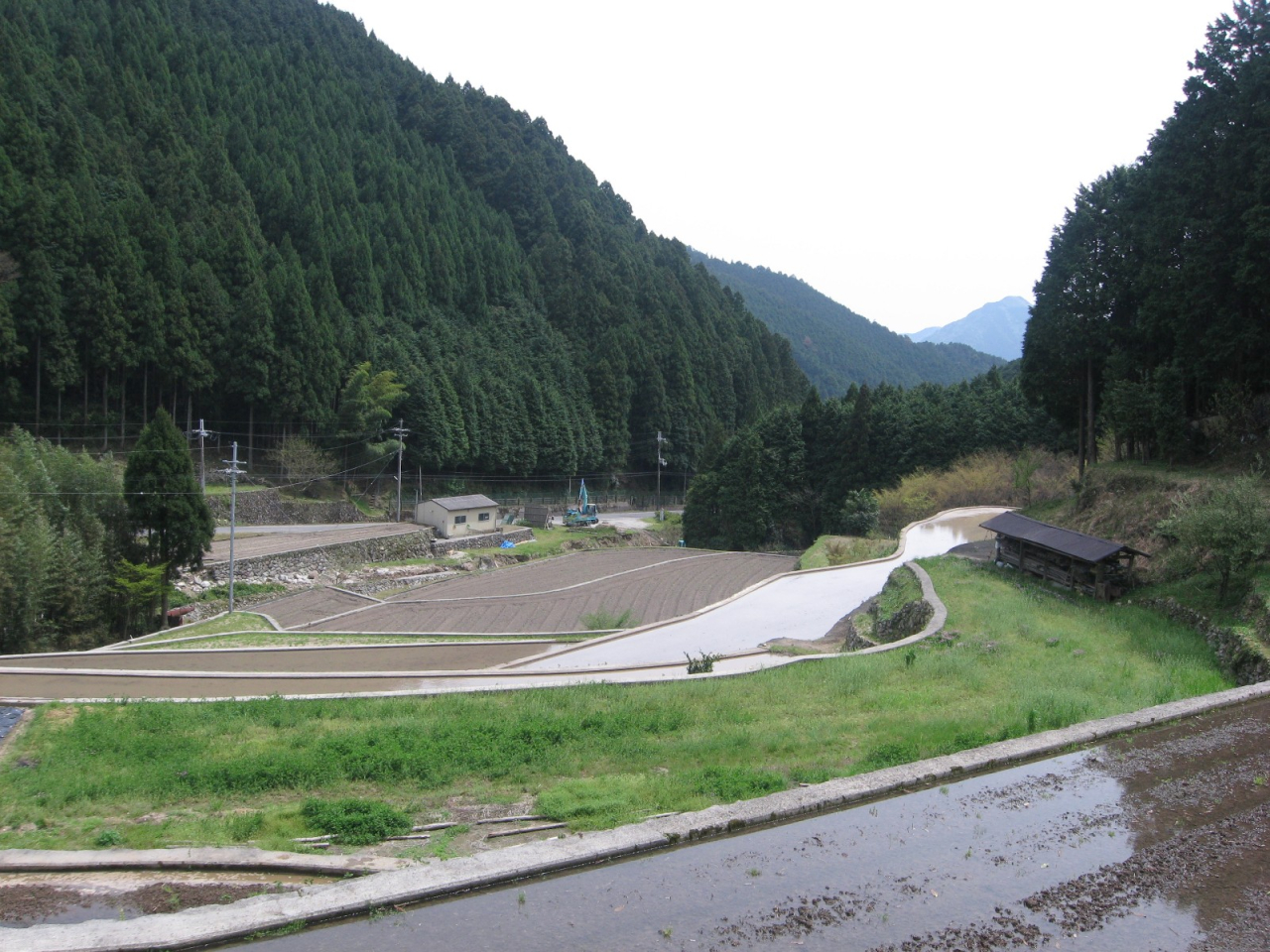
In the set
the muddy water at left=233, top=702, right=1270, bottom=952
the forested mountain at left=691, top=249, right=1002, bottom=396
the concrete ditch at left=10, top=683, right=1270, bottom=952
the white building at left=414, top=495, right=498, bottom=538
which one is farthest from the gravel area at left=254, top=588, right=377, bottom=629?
the forested mountain at left=691, top=249, right=1002, bottom=396

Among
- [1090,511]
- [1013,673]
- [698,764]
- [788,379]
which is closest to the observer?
[698,764]

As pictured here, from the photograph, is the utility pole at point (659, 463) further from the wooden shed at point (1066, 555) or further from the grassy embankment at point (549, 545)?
the wooden shed at point (1066, 555)

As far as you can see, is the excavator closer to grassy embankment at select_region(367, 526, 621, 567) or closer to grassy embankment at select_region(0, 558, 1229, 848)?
grassy embankment at select_region(367, 526, 621, 567)

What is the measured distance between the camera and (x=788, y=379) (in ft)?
305

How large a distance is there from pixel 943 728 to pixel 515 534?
1603 inches

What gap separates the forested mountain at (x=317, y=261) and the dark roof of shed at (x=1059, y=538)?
130ft

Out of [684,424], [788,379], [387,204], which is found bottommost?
[684,424]

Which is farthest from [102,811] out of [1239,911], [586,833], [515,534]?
[515,534]

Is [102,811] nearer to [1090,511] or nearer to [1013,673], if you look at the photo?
[1013,673]

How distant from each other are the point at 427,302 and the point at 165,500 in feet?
150

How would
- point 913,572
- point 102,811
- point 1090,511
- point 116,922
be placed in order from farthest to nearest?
point 1090,511 → point 913,572 → point 102,811 → point 116,922

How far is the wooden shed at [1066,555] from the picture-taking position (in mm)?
15461

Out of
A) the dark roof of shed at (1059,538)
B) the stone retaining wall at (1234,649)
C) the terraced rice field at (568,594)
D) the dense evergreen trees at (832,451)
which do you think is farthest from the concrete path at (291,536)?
the stone retaining wall at (1234,649)

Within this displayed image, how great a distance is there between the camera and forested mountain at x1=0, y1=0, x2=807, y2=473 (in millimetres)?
40750
